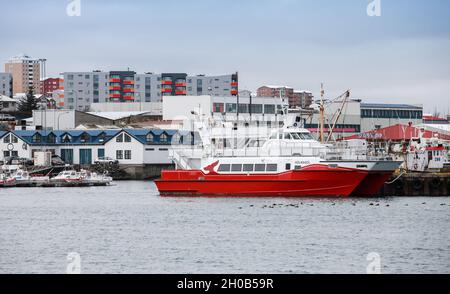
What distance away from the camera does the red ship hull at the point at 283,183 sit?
57.2m

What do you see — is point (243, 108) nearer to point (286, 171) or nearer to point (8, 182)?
point (8, 182)

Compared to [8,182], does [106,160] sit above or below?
above

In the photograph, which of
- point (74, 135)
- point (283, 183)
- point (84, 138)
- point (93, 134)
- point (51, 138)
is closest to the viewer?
point (283, 183)

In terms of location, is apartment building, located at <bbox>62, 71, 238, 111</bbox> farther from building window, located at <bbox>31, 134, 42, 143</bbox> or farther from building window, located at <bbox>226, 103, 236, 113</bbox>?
building window, located at <bbox>31, 134, 42, 143</bbox>

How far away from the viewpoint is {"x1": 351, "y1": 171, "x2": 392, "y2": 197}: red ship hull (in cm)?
5766

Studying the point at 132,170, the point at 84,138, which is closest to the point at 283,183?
the point at 132,170

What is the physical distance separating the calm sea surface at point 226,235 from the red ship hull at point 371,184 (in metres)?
0.89

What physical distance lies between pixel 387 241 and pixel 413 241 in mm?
1074

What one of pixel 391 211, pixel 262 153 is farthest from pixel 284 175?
pixel 391 211

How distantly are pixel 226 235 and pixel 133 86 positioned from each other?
433 feet

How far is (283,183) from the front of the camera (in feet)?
189

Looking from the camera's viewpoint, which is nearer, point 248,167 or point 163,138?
point 248,167

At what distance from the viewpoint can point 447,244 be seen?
3897cm
